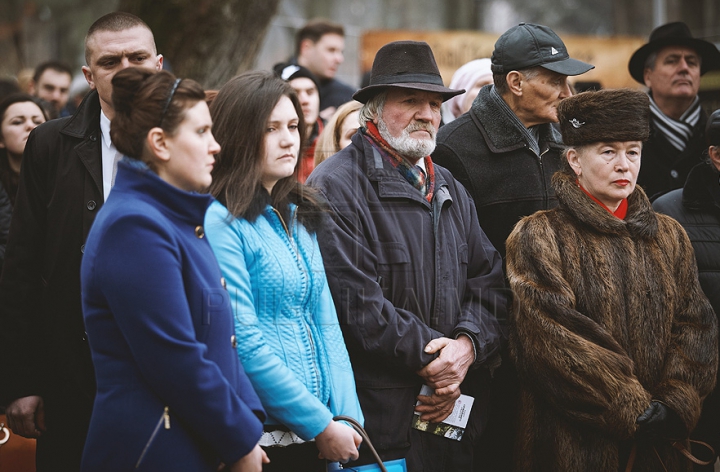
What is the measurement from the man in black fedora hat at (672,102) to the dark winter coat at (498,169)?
3.91 ft

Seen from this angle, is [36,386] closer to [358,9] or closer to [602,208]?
[602,208]

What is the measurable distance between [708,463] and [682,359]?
57 cm

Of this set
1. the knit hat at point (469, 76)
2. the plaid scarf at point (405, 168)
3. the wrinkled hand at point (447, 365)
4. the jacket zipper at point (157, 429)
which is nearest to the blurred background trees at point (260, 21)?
the knit hat at point (469, 76)

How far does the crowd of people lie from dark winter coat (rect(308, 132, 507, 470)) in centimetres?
1

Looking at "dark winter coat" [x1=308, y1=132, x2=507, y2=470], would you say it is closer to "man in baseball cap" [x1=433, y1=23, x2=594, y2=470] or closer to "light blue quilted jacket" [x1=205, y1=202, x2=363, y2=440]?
"light blue quilted jacket" [x1=205, y1=202, x2=363, y2=440]

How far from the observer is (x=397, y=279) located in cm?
356

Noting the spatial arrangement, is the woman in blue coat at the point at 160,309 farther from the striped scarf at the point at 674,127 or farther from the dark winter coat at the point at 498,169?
the striped scarf at the point at 674,127

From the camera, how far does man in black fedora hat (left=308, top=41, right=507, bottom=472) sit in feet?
11.2

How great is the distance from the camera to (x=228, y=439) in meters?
2.53

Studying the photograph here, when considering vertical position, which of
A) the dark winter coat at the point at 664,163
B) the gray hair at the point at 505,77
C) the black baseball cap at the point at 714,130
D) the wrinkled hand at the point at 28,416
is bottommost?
the wrinkled hand at the point at 28,416

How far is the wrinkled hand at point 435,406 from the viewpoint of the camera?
3564mm

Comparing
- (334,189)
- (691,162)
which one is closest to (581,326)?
(334,189)

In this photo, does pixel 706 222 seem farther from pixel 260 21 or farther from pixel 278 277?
pixel 260 21

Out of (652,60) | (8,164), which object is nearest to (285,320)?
(8,164)
